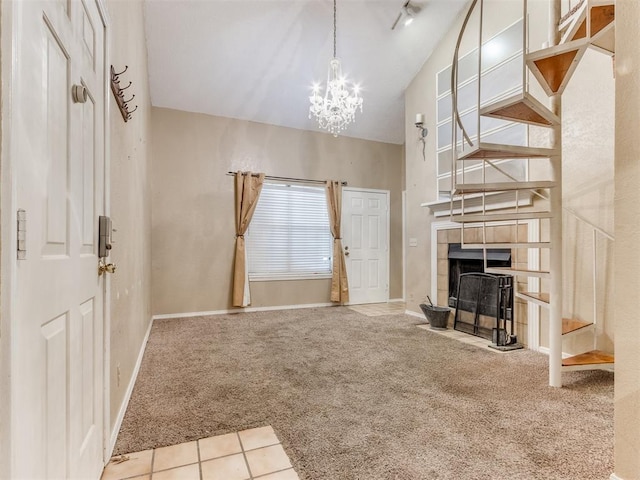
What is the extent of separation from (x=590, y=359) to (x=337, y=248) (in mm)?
3707

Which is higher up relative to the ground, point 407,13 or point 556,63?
point 407,13

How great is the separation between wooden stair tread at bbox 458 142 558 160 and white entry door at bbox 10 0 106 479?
2.26 meters

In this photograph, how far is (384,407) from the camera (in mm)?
2035

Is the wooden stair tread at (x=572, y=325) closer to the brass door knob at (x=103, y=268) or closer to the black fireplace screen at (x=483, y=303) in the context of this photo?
the black fireplace screen at (x=483, y=303)

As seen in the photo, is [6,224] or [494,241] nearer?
[6,224]

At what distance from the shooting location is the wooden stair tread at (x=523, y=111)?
2.05 metres

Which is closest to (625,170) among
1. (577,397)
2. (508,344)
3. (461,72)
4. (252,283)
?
(577,397)

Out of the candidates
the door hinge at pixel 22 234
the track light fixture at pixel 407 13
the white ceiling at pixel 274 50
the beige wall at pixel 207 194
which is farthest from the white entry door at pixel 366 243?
the door hinge at pixel 22 234

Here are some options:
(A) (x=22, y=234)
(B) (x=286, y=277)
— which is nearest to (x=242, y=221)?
(B) (x=286, y=277)

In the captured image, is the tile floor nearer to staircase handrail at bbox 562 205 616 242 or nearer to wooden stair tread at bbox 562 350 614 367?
wooden stair tread at bbox 562 350 614 367

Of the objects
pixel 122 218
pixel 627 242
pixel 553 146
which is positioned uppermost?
pixel 553 146

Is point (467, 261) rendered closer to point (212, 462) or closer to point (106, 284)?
point (212, 462)

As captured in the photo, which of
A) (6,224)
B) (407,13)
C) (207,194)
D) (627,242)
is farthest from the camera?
(207,194)

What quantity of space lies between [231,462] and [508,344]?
2.91 m
